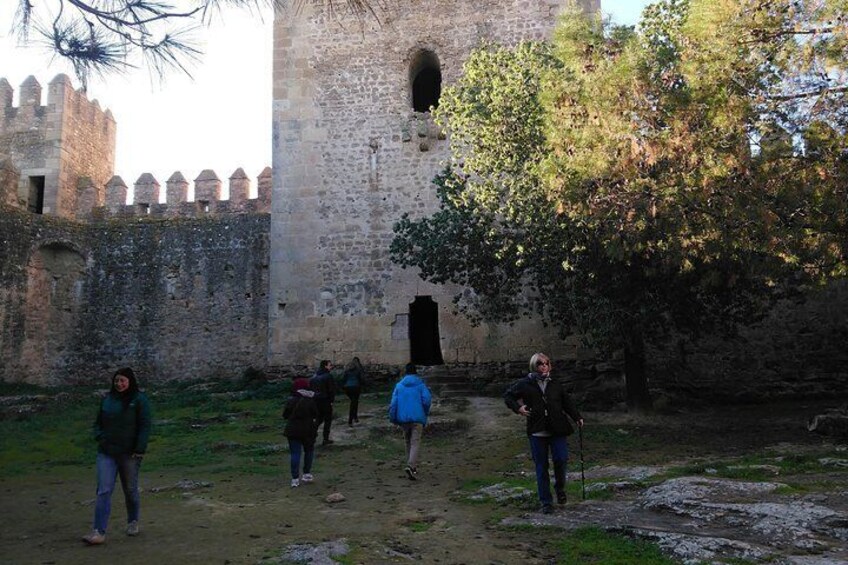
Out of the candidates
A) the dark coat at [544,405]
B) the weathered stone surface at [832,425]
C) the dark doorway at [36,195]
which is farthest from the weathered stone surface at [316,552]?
the dark doorway at [36,195]

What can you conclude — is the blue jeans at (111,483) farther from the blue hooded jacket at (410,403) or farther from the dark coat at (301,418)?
the blue hooded jacket at (410,403)

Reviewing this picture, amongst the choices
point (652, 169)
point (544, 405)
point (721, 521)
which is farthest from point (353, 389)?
point (721, 521)

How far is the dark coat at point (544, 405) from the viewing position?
6.26m

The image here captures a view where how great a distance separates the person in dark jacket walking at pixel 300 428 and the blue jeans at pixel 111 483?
2276 millimetres

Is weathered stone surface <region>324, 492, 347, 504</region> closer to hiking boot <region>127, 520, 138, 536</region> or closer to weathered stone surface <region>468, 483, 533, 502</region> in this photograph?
weathered stone surface <region>468, 483, 533, 502</region>

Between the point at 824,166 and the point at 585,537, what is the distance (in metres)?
4.54

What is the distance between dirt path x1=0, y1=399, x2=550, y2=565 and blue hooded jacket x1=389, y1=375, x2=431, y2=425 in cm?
66

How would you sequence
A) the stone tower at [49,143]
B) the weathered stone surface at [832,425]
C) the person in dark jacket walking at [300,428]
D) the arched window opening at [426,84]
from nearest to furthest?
the person in dark jacket walking at [300,428]
the weathered stone surface at [832,425]
the arched window opening at [426,84]
the stone tower at [49,143]

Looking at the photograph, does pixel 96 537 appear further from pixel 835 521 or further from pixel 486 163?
pixel 486 163

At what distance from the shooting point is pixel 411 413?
27.7 feet

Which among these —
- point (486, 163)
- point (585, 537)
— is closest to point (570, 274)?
point (486, 163)

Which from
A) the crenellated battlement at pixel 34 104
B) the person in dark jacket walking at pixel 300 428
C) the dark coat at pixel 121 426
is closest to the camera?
the dark coat at pixel 121 426

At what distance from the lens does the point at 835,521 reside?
5.26 meters

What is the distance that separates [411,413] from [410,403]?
13 centimetres
